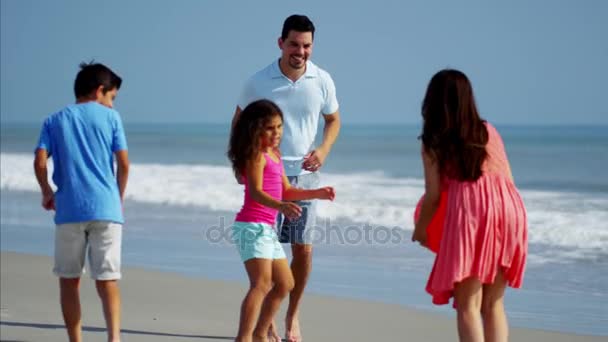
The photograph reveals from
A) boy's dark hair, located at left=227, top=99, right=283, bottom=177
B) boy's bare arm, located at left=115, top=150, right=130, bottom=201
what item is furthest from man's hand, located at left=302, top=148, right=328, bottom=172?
boy's bare arm, located at left=115, top=150, right=130, bottom=201

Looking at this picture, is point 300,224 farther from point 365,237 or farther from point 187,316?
point 365,237

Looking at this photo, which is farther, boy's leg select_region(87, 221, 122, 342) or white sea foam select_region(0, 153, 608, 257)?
white sea foam select_region(0, 153, 608, 257)

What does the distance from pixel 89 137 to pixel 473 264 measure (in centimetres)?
194

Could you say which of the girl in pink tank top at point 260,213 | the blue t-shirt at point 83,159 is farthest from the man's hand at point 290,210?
the blue t-shirt at point 83,159

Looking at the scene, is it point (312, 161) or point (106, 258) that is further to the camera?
point (312, 161)

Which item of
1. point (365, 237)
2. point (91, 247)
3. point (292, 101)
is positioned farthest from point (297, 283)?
point (365, 237)

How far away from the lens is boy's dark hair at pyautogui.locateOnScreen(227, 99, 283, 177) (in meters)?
4.86

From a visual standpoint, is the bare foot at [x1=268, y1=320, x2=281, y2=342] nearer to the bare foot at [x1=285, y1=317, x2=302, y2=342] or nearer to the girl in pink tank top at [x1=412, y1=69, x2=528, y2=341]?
the bare foot at [x1=285, y1=317, x2=302, y2=342]

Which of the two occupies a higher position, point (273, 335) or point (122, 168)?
point (122, 168)

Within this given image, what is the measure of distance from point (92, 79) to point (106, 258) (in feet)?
2.91

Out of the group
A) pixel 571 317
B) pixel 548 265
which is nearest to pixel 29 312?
pixel 571 317

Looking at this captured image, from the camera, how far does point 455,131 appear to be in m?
4.14

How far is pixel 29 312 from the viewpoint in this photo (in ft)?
20.3

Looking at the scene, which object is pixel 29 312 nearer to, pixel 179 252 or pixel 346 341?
pixel 346 341
